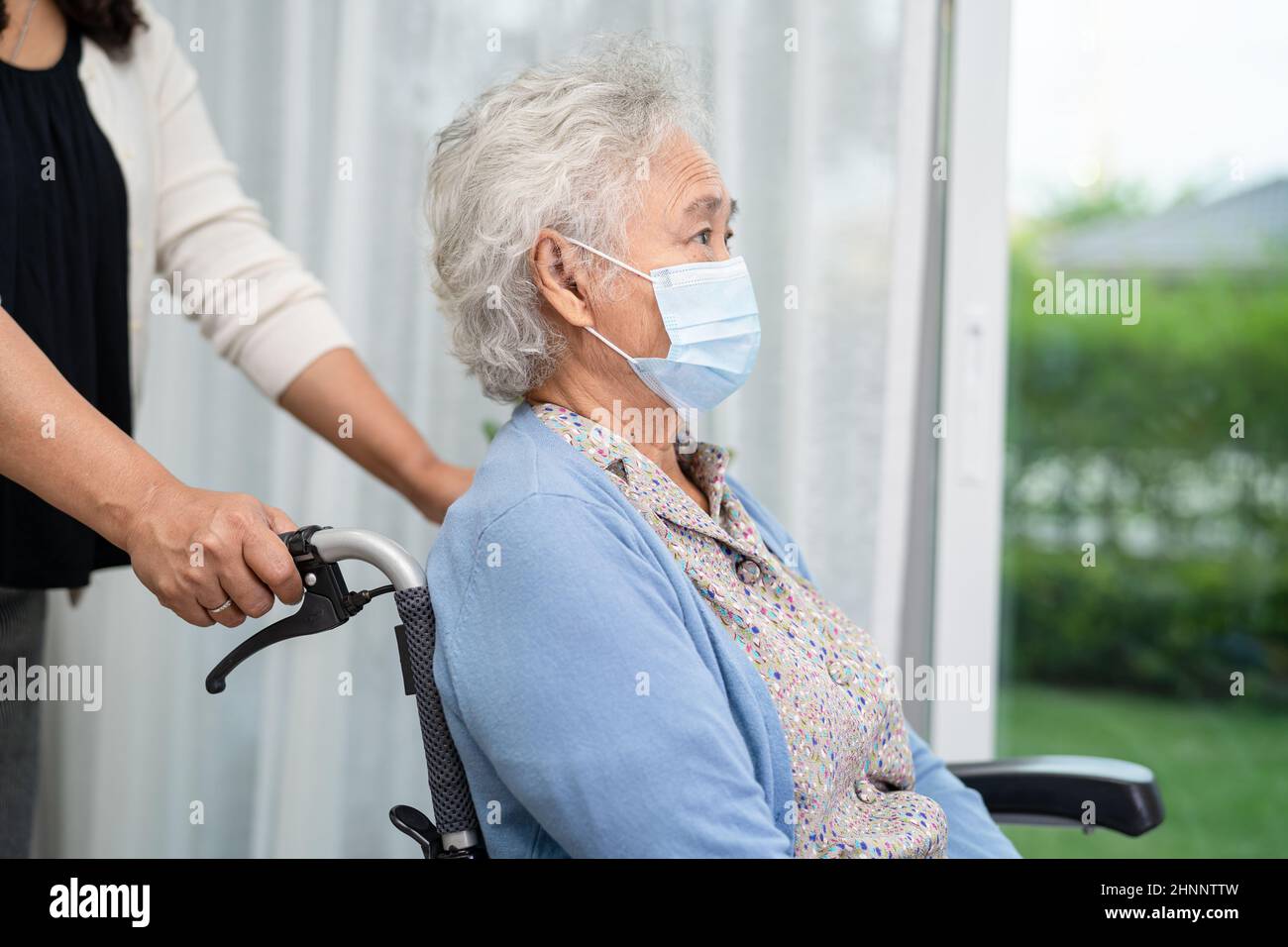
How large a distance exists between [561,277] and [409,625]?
404 millimetres

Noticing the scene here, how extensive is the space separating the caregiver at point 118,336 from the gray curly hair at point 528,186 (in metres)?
0.32

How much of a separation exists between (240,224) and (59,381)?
0.59 metres

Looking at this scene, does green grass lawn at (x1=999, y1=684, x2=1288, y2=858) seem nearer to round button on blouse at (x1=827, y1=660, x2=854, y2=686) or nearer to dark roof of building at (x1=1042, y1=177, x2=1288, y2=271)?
dark roof of building at (x1=1042, y1=177, x2=1288, y2=271)

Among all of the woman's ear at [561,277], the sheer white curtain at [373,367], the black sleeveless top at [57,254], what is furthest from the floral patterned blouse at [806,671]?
the sheer white curtain at [373,367]

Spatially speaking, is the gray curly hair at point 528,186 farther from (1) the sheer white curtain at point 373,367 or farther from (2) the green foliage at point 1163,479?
(2) the green foliage at point 1163,479

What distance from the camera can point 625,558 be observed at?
95 centimetres

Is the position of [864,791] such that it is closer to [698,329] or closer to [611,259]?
[698,329]

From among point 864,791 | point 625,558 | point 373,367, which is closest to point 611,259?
point 625,558

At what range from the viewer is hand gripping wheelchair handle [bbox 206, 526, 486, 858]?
95 cm

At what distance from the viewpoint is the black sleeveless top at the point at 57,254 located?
1.21 m
